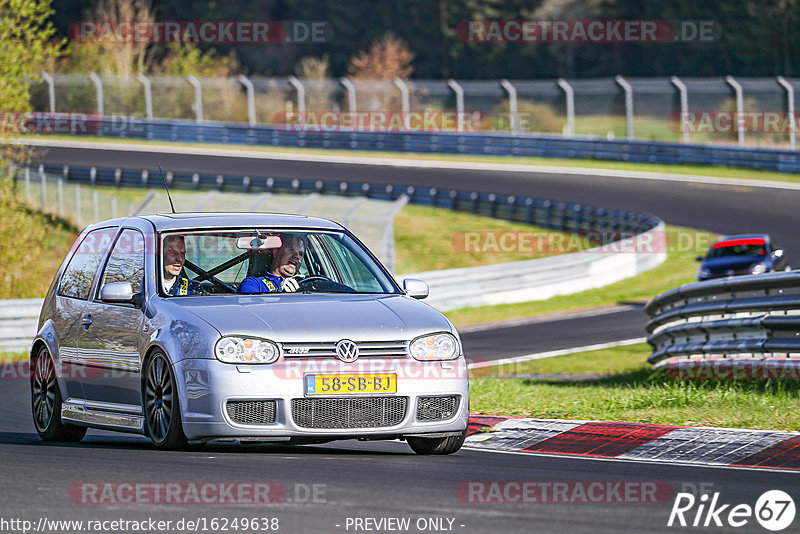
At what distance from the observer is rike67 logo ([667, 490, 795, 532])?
5.71 metres

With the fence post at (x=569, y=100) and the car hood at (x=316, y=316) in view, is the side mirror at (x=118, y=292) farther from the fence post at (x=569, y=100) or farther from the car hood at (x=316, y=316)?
the fence post at (x=569, y=100)

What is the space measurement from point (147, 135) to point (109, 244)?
1920 inches

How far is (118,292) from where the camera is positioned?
27.4 feet

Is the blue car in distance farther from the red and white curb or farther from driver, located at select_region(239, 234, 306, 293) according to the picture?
driver, located at select_region(239, 234, 306, 293)

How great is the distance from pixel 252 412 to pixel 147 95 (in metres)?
51.8

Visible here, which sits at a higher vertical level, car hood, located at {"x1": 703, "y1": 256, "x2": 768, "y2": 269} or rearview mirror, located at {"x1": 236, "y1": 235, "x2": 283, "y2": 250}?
rearview mirror, located at {"x1": 236, "y1": 235, "x2": 283, "y2": 250}

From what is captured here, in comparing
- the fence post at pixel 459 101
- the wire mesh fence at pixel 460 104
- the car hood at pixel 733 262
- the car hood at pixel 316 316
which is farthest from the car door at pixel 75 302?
the fence post at pixel 459 101

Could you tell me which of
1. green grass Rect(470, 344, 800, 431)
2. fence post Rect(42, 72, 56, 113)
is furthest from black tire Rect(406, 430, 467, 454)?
fence post Rect(42, 72, 56, 113)

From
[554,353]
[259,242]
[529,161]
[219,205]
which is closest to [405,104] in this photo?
[529,161]

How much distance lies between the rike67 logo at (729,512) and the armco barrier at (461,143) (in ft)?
122

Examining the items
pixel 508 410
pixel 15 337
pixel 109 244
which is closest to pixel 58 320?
pixel 109 244

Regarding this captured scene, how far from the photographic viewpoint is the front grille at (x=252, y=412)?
7.57 m

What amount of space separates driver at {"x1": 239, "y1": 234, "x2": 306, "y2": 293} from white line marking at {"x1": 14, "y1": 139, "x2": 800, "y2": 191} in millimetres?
32961

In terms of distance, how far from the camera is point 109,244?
30.5ft
